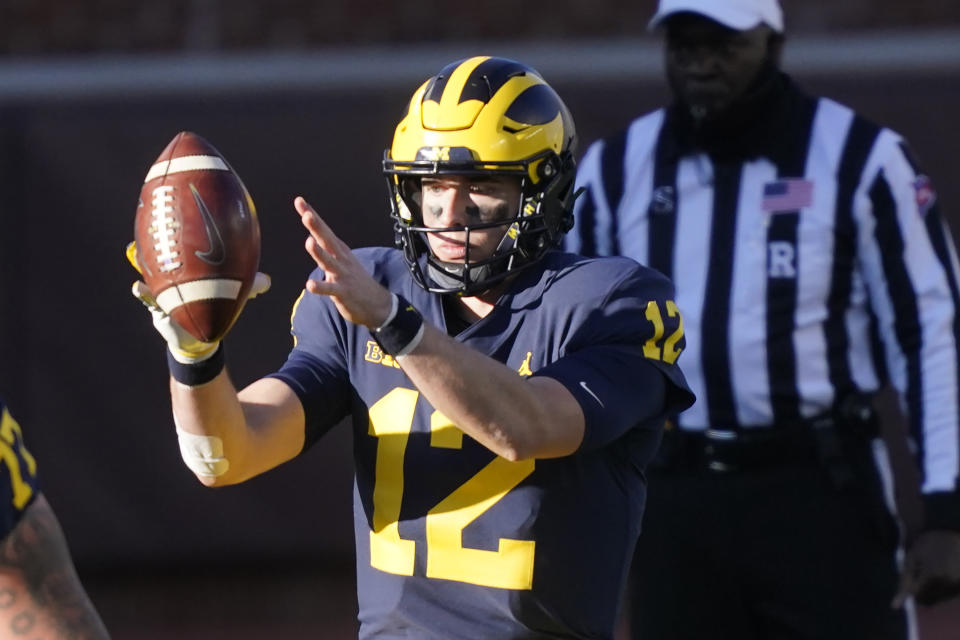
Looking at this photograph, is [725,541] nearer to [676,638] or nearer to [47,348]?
[676,638]

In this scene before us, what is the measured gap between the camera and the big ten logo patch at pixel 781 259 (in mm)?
3328

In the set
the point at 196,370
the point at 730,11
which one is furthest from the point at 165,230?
the point at 730,11

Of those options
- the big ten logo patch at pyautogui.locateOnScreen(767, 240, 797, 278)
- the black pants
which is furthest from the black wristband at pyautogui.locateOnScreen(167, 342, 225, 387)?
the big ten logo patch at pyautogui.locateOnScreen(767, 240, 797, 278)

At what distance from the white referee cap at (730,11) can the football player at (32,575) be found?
2018 mm

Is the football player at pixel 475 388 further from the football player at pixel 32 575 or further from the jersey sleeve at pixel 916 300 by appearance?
the jersey sleeve at pixel 916 300

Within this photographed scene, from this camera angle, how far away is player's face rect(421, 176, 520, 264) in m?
2.40

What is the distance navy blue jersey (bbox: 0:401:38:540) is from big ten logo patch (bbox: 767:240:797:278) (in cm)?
185

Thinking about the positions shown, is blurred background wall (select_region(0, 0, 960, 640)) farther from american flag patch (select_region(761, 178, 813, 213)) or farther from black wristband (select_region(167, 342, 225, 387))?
black wristband (select_region(167, 342, 225, 387))

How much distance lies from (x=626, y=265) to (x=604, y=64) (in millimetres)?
3780

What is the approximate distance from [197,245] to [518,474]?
579 millimetres

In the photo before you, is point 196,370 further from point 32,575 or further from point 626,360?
point 626,360

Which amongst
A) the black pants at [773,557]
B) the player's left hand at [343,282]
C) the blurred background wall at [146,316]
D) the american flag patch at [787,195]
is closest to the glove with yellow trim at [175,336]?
the player's left hand at [343,282]

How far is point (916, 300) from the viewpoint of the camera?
3254 mm

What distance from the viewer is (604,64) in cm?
608
